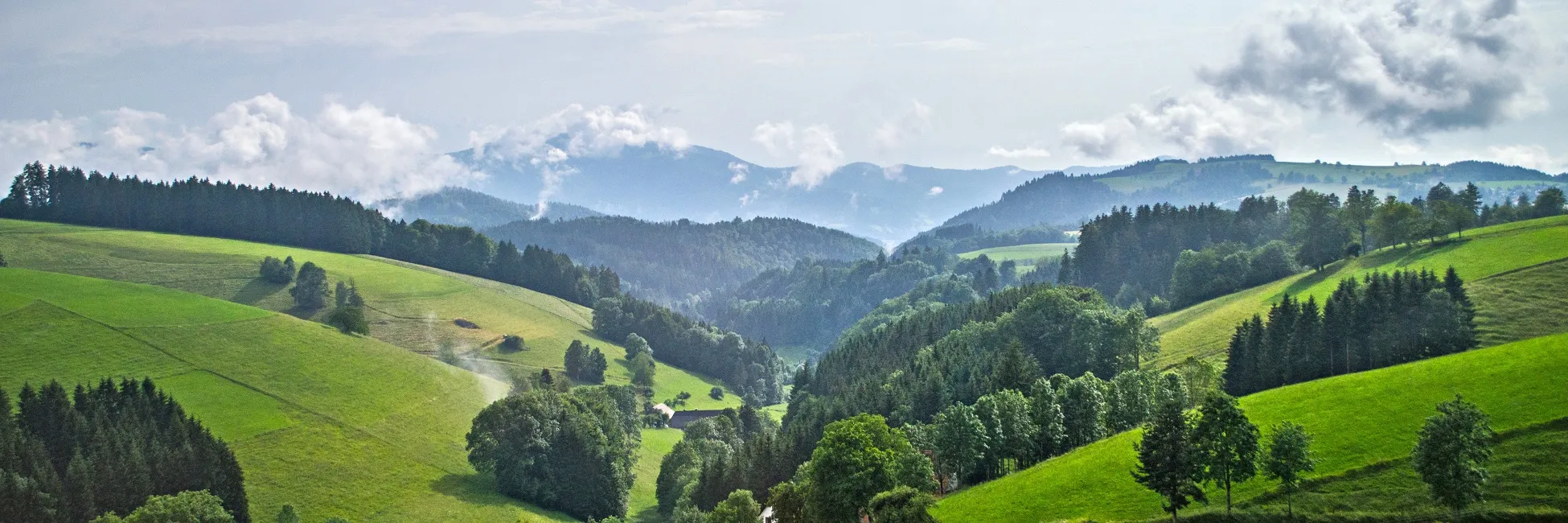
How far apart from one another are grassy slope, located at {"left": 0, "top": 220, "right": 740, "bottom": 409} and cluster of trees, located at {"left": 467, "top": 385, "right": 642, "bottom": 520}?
1745 inches

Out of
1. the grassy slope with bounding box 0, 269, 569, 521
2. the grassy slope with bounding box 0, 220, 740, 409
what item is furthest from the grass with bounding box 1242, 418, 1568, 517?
the grassy slope with bounding box 0, 220, 740, 409

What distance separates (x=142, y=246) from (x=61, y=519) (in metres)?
101

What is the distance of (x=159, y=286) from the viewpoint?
14412 centimetres

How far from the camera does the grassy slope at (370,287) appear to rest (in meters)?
154

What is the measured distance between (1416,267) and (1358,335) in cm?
4308

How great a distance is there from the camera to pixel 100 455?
88375mm

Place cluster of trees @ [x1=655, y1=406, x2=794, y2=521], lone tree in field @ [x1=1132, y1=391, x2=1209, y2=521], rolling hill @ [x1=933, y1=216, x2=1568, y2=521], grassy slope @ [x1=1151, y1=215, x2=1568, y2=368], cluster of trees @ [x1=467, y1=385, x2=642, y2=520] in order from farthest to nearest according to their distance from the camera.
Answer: cluster of trees @ [x1=467, y1=385, x2=642, y2=520] → grassy slope @ [x1=1151, y1=215, x2=1568, y2=368] → cluster of trees @ [x1=655, y1=406, x2=794, y2=521] → lone tree in field @ [x1=1132, y1=391, x2=1209, y2=521] → rolling hill @ [x1=933, y1=216, x2=1568, y2=521]

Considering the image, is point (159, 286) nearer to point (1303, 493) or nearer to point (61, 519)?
point (61, 519)

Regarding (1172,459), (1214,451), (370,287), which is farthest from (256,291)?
(1214,451)

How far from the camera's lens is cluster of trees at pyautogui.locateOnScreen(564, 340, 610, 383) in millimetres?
166125

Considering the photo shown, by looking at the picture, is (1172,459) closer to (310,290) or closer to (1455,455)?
(1455,455)

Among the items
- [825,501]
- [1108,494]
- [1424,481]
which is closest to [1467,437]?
[1424,481]

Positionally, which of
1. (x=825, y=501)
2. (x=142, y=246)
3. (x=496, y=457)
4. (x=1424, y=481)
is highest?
(x=142, y=246)

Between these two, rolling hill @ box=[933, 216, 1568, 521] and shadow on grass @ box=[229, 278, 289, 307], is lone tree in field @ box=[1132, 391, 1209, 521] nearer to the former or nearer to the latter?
rolling hill @ box=[933, 216, 1568, 521]
